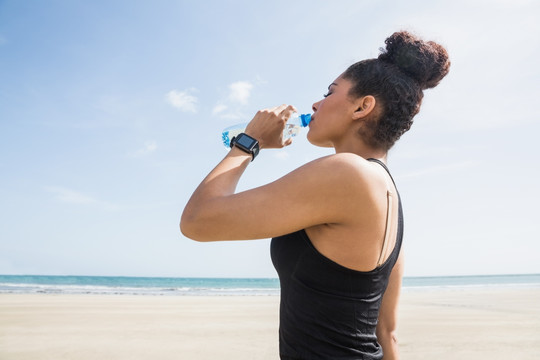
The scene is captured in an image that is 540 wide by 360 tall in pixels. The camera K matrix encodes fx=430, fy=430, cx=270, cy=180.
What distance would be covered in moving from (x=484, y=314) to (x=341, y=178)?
1156 centimetres

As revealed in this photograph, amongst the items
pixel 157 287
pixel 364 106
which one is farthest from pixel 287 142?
pixel 157 287

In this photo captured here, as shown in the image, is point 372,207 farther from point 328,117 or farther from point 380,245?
point 328,117

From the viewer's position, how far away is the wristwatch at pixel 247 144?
5.35 ft

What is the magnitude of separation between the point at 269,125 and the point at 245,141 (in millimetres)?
150

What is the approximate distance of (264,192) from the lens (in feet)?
4.31

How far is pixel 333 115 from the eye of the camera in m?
1.68

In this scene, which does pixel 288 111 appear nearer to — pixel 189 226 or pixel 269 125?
pixel 269 125

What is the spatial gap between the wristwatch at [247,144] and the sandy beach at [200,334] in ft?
16.3

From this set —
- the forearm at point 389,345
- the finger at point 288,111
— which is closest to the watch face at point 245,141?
the finger at point 288,111

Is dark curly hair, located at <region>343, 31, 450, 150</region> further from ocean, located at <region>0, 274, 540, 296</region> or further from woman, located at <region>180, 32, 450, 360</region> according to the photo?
ocean, located at <region>0, 274, 540, 296</region>

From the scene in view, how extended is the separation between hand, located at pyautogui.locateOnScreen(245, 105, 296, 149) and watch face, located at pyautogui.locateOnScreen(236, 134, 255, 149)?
5cm

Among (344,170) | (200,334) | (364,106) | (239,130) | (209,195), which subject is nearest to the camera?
(344,170)

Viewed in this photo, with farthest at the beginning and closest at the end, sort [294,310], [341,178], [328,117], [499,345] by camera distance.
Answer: [499,345] → [328,117] → [294,310] → [341,178]

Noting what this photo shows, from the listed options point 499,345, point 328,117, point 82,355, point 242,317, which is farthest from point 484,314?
point 328,117
